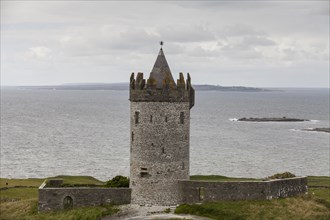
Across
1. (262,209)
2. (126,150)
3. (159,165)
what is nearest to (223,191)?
(262,209)

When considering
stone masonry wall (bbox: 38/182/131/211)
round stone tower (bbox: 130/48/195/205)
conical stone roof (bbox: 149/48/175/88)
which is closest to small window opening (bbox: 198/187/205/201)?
round stone tower (bbox: 130/48/195/205)

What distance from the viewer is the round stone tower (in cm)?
3591

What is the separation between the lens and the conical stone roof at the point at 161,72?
36062 mm

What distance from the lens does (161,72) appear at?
36.5 metres

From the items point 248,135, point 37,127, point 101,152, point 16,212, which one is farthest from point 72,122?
point 16,212

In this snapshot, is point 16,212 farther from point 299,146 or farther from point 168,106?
point 299,146

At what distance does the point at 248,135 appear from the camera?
147 metres

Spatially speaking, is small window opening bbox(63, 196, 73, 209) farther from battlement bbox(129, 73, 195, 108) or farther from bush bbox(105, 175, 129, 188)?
battlement bbox(129, 73, 195, 108)

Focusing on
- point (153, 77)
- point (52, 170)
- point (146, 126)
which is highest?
point (153, 77)

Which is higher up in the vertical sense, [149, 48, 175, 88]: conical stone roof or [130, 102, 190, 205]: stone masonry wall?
[149, 48, 175, 88]: conical stone roof

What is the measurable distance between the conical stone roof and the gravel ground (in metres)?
7.59

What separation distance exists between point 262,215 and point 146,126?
8.81 meters

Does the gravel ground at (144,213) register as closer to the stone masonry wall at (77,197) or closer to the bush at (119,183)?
the stone masonry wall at (77,197)

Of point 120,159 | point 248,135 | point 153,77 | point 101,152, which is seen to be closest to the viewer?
point 153,77
